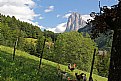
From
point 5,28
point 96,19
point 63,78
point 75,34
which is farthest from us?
point 5,28

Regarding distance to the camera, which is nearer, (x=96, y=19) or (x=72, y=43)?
(x=96, y=19)

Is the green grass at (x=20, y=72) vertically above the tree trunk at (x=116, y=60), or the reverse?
the tree trunk at (x=116, y=60)

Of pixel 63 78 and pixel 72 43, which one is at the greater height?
pixel 72 43

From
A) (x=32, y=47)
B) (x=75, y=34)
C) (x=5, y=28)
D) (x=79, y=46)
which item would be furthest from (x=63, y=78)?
(x=5, y=28)

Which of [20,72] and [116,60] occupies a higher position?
[116,60]

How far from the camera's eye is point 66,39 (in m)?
130

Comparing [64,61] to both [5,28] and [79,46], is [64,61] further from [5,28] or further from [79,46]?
[5,28]

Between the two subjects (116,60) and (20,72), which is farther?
(20,72)

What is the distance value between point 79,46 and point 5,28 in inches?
2551

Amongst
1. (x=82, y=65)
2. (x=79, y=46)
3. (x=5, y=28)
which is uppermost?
(x=5, y=28)

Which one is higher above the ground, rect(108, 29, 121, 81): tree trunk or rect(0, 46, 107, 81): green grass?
rect(108, 29, 121, 81): tree trunk

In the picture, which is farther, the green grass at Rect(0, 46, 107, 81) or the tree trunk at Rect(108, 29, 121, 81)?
the green grass at Rect(0, 46, 107, 81)

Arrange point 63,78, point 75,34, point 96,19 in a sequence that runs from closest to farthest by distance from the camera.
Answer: point 96,19 < point 63,78 < point 75,34

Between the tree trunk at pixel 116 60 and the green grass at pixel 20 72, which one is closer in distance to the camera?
the tree trunk at pixel 116 60
